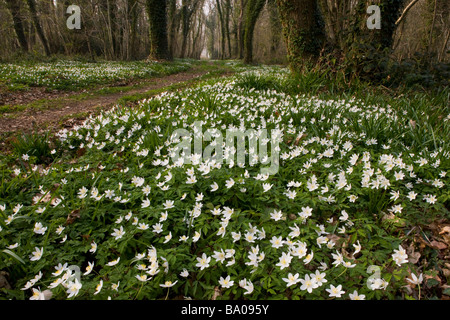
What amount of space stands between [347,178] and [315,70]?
4565 mm

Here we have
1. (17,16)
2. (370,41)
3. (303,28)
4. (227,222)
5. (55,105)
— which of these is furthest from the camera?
(17,16)

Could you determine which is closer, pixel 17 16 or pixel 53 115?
pixel 53 115

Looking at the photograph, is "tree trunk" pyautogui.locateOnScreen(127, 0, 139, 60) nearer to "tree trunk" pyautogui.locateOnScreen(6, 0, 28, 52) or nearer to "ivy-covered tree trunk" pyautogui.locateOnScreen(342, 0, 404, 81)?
"tree trunk" pyautogui.locateOnScreen(6, 0, 28, 52)

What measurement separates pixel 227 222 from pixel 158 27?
16.9 m

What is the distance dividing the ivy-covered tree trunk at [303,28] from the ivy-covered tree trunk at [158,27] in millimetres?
11573

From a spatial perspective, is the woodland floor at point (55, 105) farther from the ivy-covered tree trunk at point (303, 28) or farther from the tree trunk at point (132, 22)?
the tree trunk at point (132, 22)

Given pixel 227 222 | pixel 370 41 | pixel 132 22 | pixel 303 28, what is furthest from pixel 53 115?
pixel 132 22

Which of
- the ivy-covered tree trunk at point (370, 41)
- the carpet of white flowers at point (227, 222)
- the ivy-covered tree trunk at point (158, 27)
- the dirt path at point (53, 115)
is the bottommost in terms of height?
the carpet of white flowers at point (227, 222)

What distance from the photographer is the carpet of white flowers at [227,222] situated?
154 centimetres

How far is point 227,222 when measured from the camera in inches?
72.9

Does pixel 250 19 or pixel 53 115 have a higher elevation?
pixel 250 19

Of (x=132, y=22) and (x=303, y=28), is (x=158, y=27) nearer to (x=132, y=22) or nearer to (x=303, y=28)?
(x=132, y=22)

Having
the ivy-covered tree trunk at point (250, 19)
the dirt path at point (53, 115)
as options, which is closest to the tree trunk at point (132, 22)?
the ivy-covered tree trunk at point (250, 19)

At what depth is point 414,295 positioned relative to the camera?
149cm
